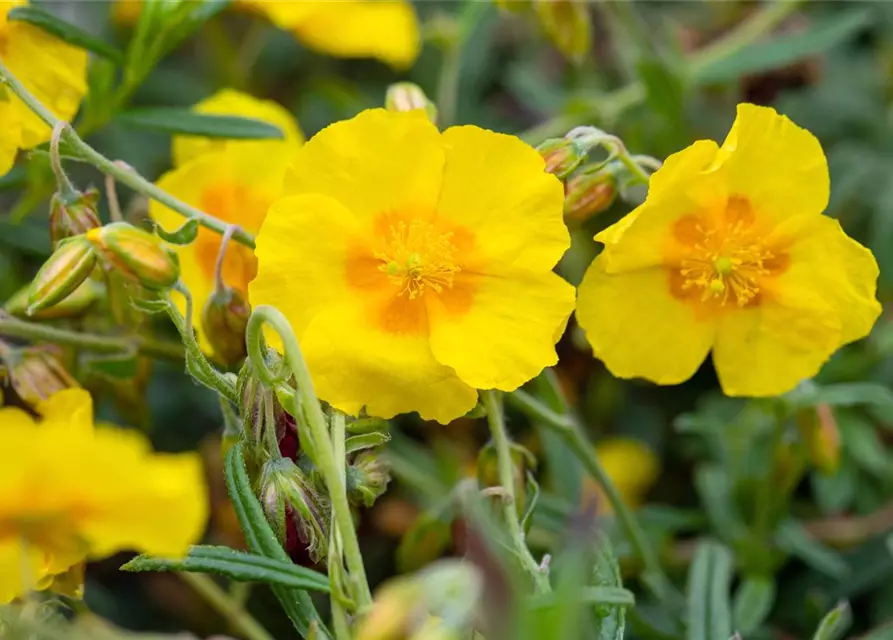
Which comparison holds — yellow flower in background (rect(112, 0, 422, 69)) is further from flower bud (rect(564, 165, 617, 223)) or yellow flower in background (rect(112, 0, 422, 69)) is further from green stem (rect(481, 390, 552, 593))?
green stem (rect(481, 390, 552, 593))

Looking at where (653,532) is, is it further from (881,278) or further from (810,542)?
(881,278)

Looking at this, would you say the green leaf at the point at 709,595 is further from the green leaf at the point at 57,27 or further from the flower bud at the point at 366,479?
the green leaf at the point at 57,27

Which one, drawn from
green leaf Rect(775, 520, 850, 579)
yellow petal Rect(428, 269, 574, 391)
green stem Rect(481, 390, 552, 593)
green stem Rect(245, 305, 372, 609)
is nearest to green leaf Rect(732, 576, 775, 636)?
green leaf Rect(775, 520, 850, 579)

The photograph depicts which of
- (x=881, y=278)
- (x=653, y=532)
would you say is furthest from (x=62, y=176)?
(x=881, y=278)

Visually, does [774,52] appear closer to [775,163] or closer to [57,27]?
[775,163]

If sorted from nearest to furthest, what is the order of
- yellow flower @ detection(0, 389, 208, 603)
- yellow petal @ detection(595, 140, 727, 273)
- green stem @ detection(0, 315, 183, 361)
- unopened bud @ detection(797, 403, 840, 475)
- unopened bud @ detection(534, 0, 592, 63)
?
yellow flower @ detection(0, 389, 208, 603) < yellow petal @ detection(595, 140, 727, 273) < green stem @ detection(0, 315, 183, 361) < unopened bud @ detection(797, 403, 840, 475) < unopened bud @ detection(534, 0, 592, 63)
